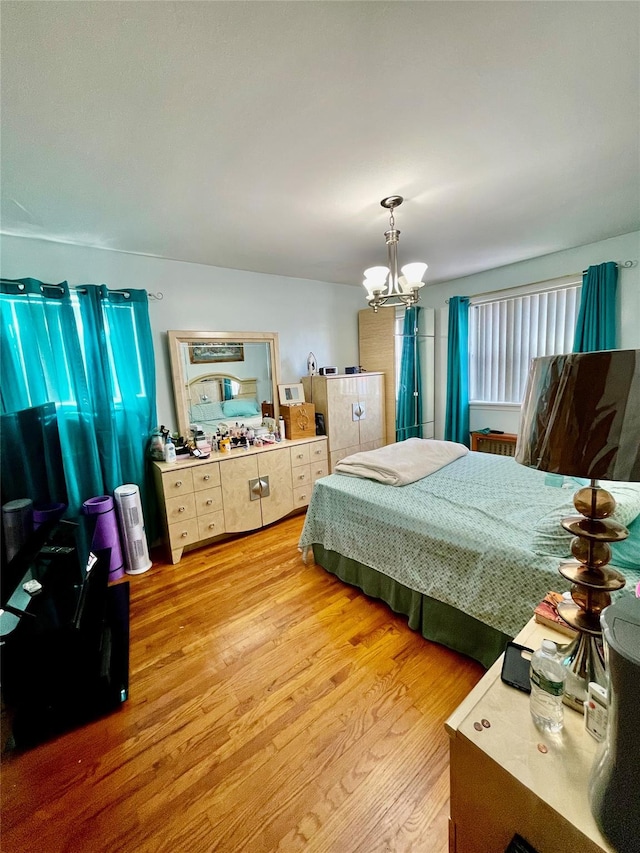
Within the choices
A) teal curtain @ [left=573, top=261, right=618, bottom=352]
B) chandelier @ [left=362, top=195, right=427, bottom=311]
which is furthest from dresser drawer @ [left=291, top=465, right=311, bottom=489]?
teal curtain @ [left=573, top=261, right=618, bottom=352]

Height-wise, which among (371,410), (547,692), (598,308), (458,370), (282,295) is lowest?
(547,692)

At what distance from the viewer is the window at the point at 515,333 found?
320cm

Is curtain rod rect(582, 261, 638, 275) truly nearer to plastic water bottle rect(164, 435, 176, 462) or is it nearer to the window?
the window

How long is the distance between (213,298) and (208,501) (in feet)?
6.01

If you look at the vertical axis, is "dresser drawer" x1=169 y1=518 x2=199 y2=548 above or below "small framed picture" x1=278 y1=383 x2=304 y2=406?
below

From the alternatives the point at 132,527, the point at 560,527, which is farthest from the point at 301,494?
the point at 560,527

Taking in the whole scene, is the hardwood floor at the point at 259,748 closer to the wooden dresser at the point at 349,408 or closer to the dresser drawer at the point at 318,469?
the dresser drawer at the point at 318,469

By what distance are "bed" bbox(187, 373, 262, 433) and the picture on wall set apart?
0.14 meters

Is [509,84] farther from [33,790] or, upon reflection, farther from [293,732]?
[33,790]

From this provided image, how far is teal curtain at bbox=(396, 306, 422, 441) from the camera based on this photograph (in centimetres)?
389

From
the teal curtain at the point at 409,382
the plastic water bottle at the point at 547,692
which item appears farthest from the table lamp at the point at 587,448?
the teal curtain at the point at 409,382

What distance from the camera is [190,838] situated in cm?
107

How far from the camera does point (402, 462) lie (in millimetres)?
2438

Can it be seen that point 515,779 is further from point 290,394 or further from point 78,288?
point 78,288
